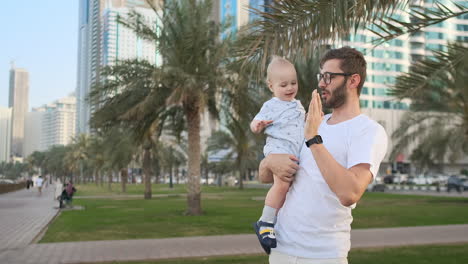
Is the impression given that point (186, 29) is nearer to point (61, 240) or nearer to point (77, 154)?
A: point (61, 240)

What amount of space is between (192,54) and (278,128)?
1407cm

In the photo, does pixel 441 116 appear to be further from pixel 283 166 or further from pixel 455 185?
pixel 283 166

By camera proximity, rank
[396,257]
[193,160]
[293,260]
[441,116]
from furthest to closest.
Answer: [441,116]
[193,160]
[396,257]
[293,260]

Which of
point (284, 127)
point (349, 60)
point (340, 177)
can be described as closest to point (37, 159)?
point (284, 127)

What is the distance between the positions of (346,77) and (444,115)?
992 inches

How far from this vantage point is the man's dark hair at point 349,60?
2.44 meters

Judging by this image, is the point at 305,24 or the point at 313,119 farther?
the point at 305,24

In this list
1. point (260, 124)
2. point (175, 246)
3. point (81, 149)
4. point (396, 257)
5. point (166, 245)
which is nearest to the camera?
point (260, 124)

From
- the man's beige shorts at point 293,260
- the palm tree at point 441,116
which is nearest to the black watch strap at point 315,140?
the man's beige shorts at point 293,260

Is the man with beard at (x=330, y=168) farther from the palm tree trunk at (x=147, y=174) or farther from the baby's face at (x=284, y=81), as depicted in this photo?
the palm tree trunk at (x=147, y=174)

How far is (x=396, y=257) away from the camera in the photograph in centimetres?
852

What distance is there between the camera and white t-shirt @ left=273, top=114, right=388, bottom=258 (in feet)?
7.49

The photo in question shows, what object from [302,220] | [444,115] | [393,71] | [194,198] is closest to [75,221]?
[194,198]

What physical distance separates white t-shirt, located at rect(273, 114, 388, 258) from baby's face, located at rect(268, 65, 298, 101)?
1.53 ft
